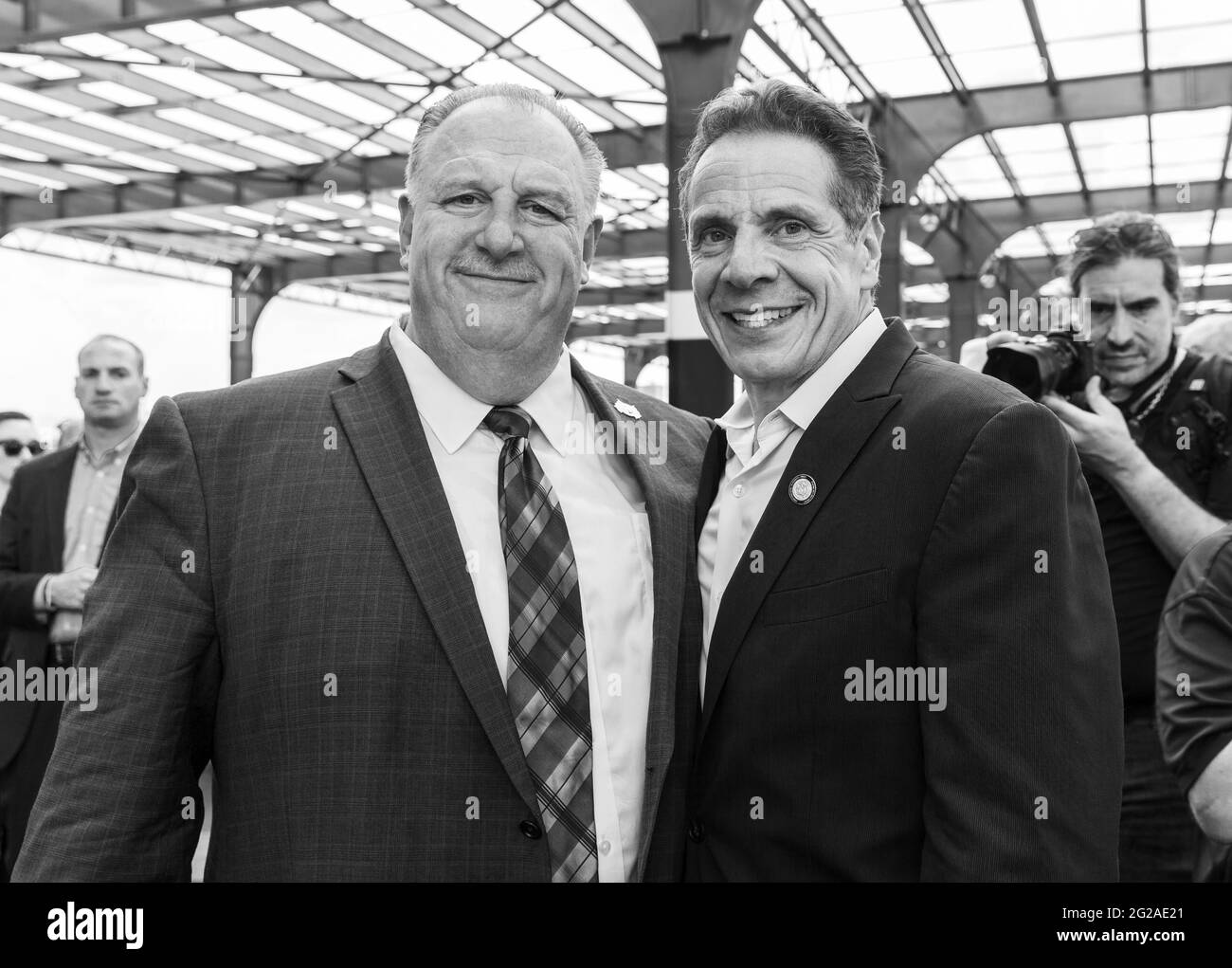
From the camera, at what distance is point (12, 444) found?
507cm

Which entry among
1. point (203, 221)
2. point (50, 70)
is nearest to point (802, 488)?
point (50, 70)

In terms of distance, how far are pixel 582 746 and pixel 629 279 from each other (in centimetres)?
1984

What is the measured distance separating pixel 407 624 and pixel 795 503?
1.64 ft

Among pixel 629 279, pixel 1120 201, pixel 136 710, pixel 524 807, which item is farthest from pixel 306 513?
pixel 629 279

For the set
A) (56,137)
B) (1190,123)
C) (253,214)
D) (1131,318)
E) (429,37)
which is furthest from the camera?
(253,214)

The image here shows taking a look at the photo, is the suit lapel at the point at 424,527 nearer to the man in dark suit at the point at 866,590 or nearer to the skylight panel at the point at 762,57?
the man in dark suit at the point at 866,590

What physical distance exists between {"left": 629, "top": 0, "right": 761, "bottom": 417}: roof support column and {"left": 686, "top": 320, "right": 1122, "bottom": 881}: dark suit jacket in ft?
15.6

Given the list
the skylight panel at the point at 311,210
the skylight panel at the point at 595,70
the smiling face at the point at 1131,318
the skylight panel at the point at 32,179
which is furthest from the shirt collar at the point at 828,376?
the skylight panel at the point at 311,210

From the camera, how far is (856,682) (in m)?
1.32

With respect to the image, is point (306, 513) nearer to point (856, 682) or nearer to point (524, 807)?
point (524, 807)

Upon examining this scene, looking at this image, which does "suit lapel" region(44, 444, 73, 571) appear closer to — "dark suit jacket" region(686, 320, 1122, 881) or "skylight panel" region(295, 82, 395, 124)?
"dark suit jacket" region(686, 320, 1122, 881)

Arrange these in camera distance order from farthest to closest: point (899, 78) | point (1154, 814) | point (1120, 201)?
point (1120, 201) < point (899, 78) < point (1154, 814)

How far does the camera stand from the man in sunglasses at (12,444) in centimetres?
505

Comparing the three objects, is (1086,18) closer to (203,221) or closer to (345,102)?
(345,102)
